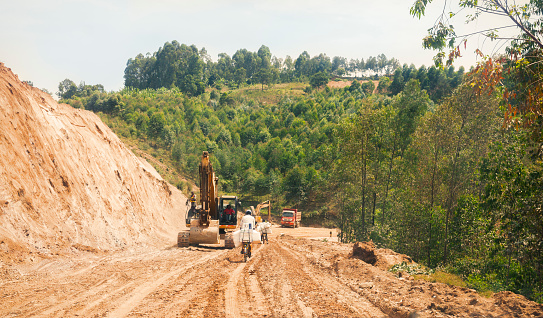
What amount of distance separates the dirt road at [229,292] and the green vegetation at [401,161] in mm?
3763

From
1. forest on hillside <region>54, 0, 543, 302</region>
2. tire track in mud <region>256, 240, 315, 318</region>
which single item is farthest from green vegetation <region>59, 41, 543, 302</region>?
tire track in mud <region>256, 240, 315, 318</region>

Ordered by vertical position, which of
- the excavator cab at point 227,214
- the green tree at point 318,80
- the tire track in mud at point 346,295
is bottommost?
the tire track in mud at point 346,295

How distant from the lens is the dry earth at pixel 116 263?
8.53 m

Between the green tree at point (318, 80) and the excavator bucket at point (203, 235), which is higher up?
the green tree at point (318, 80)

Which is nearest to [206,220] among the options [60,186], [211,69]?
[60,186]

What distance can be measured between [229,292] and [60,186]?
14014 mm

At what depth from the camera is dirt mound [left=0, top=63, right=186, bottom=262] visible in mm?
15859

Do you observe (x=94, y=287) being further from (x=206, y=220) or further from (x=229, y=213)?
(x=229, y=213)

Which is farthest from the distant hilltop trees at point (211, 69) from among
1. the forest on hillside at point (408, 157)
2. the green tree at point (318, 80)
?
the forest on hillside at point (408, 157)

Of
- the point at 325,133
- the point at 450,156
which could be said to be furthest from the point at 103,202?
the point at 325,133

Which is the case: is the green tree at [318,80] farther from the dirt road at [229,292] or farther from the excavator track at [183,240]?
the dirt road at [229,292]

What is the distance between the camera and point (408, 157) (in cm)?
3456

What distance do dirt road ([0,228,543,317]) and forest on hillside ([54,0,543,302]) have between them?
155 inches

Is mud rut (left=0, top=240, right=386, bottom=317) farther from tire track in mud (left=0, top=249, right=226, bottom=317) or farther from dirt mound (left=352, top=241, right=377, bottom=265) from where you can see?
dirt mound (left=352, top=241, right=377, bottom=265)
